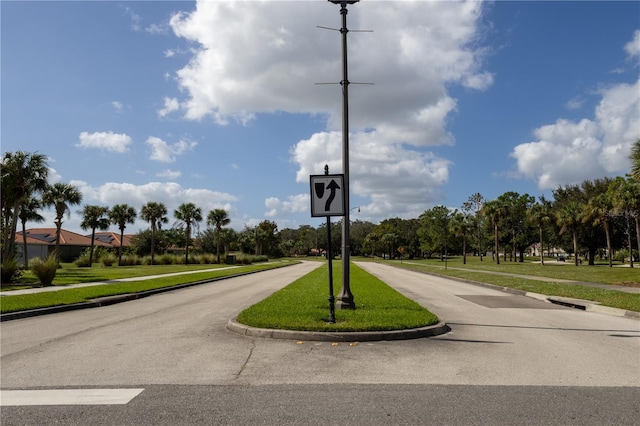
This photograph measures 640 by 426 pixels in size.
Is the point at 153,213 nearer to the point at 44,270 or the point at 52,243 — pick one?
the point at 52,243

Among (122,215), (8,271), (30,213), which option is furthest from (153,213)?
(8,271)

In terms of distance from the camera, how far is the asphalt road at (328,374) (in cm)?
456

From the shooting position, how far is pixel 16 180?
88.5 feet

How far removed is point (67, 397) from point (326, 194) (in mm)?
5770

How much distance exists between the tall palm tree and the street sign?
76.9 ft

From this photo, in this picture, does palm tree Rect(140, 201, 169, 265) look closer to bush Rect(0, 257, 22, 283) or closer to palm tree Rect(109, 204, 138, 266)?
palm tree Rect(109, 204, 138, 266)

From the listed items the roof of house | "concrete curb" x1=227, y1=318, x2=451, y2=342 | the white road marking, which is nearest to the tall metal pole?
"concrete curb" x1=227, y1=318, x2=451, y2=342

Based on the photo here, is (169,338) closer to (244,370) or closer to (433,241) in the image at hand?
(244,370)

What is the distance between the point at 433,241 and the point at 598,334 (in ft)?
326

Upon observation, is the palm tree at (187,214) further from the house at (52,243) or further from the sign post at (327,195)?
the sign post at (327,195)

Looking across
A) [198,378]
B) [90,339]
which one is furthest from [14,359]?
[198,378]

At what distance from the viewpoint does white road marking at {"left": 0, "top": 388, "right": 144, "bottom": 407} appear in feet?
16.1

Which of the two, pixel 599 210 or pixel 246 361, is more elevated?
pixel 599 210

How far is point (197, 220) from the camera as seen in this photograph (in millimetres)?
70875
